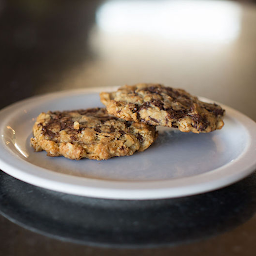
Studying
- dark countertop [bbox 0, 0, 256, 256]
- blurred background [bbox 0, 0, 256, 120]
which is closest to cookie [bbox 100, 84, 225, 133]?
dark countertop [bbox 0, 0, 256, 256]

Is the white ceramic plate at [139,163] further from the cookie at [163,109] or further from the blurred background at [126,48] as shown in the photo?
the blurred background at [126,48]

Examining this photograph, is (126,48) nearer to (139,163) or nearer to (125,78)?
(125,78)

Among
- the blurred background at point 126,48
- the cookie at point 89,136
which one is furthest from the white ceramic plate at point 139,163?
the blurred background at point 126,48

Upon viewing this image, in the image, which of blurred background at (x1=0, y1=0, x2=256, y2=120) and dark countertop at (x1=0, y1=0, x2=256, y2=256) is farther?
blurred background at (x1=0, y1=0, x2=256, y2=120)

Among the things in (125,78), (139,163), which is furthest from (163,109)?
(125,78)

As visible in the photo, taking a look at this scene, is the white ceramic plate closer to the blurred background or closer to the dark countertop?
the dark countertop

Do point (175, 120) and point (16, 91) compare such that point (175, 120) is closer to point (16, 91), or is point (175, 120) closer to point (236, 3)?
point (16, 91)
